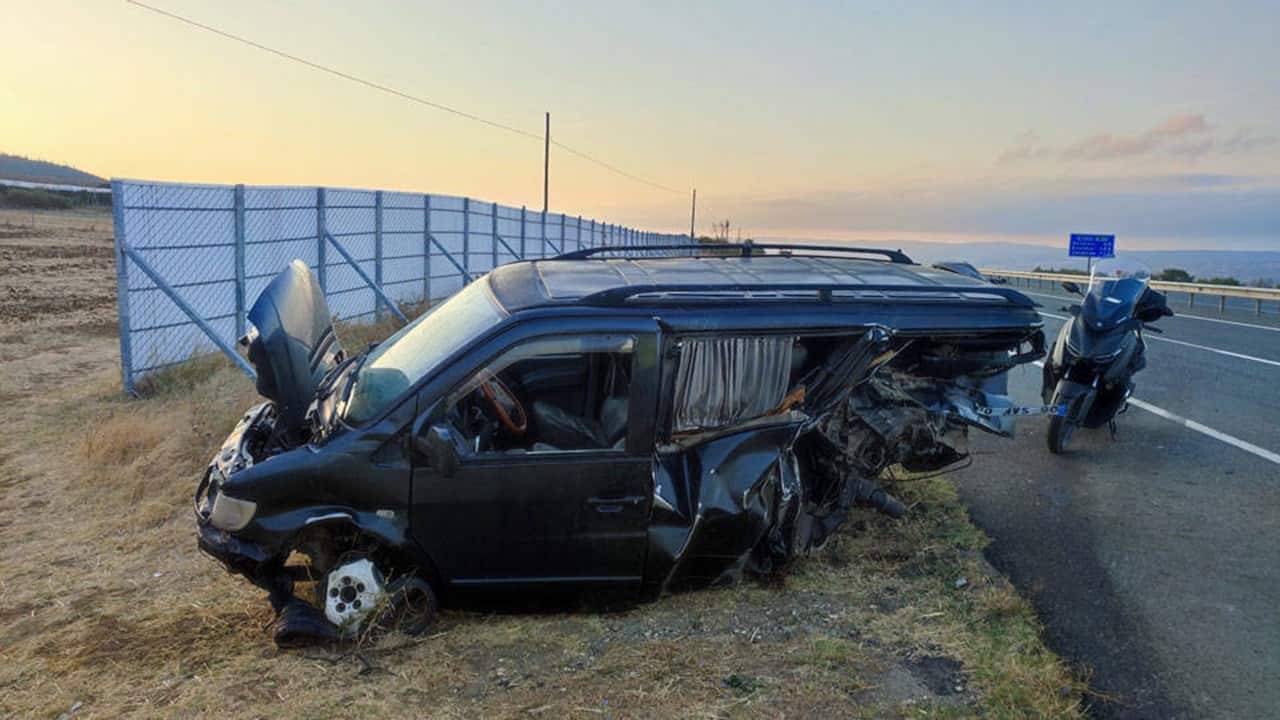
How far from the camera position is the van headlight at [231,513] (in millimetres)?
4098

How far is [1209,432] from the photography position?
27.7ft

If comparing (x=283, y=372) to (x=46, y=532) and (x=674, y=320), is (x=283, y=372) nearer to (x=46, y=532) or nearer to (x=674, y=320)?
(x=674, y=320)

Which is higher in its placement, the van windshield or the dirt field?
the van windshield

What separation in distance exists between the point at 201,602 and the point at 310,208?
8.79 meters

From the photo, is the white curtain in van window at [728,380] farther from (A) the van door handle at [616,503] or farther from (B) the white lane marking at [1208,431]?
Result: (B) the white lane marking at [1208,431]

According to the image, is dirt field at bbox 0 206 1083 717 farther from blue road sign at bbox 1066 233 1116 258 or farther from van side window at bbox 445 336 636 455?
blue road sign at bbox 1066 233 1116 258

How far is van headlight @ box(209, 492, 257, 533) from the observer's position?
4098 millimetres

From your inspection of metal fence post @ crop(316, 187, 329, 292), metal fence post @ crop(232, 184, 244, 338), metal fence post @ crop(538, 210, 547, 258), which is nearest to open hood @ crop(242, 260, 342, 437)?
metal fence post @ crop(232, 184, 244, 338)

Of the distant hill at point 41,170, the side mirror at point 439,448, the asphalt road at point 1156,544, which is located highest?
the distant hill at point 41,170

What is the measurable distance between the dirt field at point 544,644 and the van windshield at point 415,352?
1064 mm

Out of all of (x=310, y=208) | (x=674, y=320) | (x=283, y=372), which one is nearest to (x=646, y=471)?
(x=674, y=320)

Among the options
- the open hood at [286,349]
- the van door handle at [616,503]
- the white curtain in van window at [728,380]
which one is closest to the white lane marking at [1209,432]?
the white curtain in van window at [728,380]

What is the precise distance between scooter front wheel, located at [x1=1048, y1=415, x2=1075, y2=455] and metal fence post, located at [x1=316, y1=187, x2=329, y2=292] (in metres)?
9.34

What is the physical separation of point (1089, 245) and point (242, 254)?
3073 centimetres
